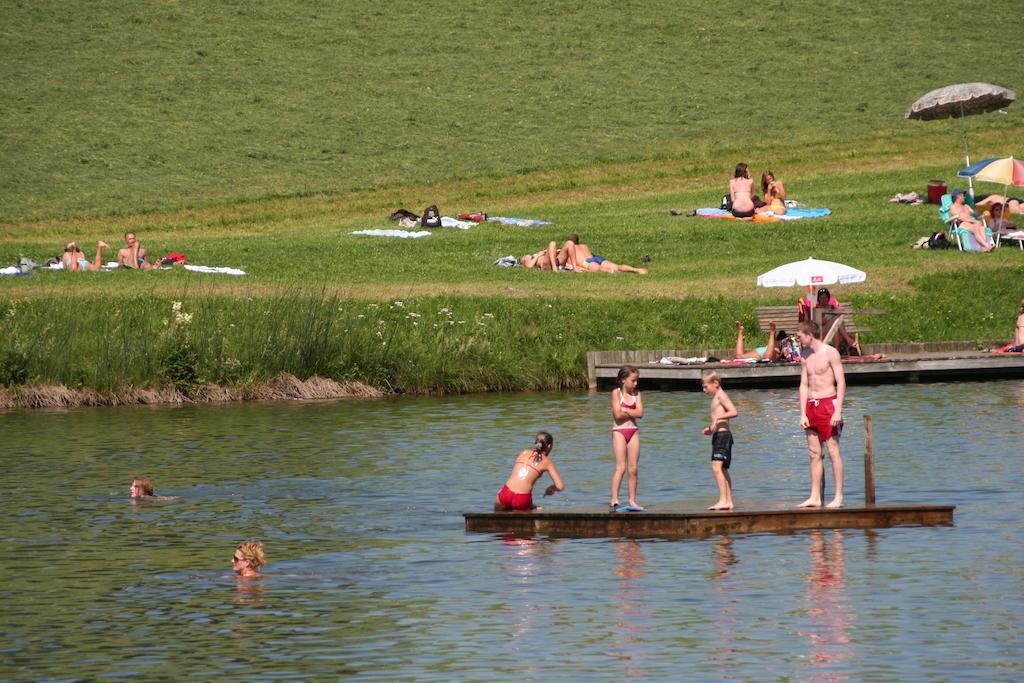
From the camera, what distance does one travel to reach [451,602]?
66.3 ft

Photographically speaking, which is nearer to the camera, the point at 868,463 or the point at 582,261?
the point at 868,463

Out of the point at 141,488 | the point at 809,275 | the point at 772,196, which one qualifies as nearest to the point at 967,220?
the point at 772,196

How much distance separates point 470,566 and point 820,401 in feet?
15.5

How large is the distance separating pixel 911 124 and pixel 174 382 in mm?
42567

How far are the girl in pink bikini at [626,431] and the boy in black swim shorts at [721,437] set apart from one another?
104 cm

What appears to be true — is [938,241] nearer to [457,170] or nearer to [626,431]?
[457,170]

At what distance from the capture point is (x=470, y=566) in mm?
21906

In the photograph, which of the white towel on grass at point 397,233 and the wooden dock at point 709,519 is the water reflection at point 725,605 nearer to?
the wooden dock at point 709,519

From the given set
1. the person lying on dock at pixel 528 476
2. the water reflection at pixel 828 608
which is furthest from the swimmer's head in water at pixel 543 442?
the water reflection at pixel 828 608

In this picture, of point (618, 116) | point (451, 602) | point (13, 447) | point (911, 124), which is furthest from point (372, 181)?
point (451, 602)

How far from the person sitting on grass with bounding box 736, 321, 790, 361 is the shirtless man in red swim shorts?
15.0 m

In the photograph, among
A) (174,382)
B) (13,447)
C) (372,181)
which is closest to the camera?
(13,447)

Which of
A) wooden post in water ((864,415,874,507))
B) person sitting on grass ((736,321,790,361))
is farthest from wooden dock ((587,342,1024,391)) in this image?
wooden post in water ((864,415,874,507))

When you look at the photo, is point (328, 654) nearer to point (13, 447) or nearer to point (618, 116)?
point (13, 447)
